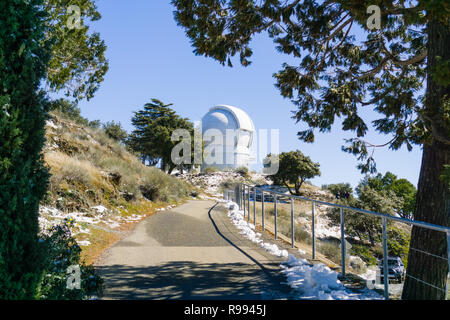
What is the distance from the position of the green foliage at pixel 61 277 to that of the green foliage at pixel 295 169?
38026 mm

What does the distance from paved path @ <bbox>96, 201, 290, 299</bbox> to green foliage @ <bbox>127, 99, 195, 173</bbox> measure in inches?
1137

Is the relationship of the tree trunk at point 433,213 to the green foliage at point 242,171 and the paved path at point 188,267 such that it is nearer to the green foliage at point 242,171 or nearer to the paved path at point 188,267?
the paved path at point 188,267

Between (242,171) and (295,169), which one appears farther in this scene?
(242,171)

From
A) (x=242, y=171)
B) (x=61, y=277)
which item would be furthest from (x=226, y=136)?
(x=61, y=277)

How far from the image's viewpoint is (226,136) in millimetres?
56188

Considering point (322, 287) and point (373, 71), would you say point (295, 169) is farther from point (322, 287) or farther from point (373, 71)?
point (322, 287)

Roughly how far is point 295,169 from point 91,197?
114 feet

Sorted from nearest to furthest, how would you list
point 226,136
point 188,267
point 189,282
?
point 189,282 < point 188,267 < point 226,136

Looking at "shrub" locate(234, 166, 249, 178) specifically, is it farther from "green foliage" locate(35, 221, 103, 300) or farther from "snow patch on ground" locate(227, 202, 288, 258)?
"green foliage" locate(35, 221, 103, 300)

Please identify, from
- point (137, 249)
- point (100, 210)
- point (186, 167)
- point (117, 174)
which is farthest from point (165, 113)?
point (137, 249)
